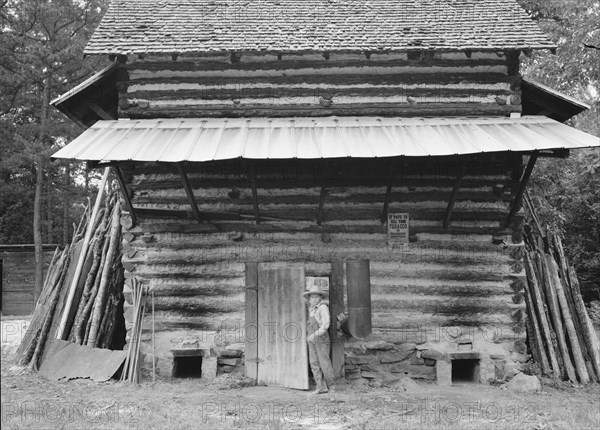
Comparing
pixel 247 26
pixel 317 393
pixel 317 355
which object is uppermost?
pixel 247 26

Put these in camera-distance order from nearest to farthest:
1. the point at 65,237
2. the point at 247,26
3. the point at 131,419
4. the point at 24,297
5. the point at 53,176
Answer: the point at 131,419
the point at 247,26
the point at 24,297
the point at 65,237
the point at 53,176

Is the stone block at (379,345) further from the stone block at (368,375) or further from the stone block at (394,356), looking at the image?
the stone block at (368,375)

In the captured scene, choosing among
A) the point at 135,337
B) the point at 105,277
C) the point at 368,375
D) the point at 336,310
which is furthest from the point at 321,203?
the point at 105,277

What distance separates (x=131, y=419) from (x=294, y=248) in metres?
3.53

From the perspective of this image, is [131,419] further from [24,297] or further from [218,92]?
[24,297]

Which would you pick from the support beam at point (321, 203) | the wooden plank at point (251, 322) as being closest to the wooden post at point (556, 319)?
the support beam at point (321, 203)

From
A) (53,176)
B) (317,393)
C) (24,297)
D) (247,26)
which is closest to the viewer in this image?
(317,393)

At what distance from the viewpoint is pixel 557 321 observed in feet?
30.7

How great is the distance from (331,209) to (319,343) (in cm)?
213

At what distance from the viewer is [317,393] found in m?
7.75

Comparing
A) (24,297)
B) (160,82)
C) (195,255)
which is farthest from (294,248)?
(24,297)

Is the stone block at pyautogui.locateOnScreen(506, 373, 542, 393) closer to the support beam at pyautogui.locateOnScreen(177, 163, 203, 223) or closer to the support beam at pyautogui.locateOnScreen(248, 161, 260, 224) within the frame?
the support beam at pyautogui.locateOnScreen(248, 161, 260, 224)

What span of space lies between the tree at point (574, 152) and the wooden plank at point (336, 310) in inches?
314

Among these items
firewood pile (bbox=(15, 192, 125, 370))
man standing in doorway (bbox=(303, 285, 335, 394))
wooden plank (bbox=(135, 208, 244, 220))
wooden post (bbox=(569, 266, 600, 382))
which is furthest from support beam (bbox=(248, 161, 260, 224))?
wooden post (bbox=(569, 266, 600, 382))
